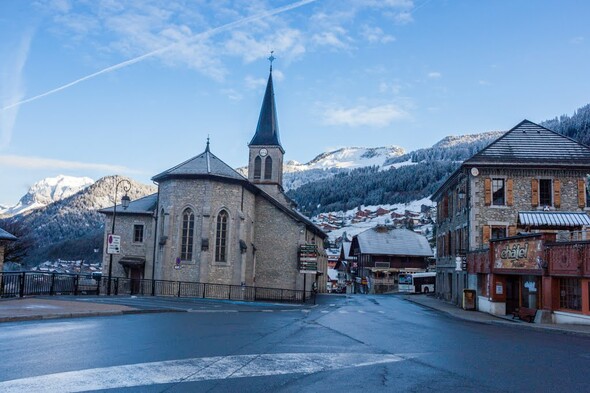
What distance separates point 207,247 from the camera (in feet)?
120

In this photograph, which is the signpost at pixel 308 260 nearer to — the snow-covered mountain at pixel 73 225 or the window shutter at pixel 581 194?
the window shutter at pixel 581 194

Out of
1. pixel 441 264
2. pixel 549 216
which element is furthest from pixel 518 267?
pixel 441 264

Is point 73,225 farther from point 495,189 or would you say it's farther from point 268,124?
point 495,189

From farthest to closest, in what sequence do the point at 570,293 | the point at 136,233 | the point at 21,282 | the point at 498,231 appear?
the point at 136,233 → the point at 498,231 → the point at 21,282 → the point at 570,293

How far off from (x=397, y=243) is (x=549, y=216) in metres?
47.9

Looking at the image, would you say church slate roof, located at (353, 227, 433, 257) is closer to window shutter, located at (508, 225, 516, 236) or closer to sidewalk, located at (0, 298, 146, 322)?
window shutter, located at (508, 225, 516, 236)

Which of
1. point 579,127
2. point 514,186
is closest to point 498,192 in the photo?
point 514,186

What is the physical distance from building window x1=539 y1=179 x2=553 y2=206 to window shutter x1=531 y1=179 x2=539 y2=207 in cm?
36

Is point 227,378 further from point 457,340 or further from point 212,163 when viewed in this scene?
point 212,163

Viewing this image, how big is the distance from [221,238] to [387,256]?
130 ft

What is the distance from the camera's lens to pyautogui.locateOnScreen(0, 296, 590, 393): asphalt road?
7.88 meters

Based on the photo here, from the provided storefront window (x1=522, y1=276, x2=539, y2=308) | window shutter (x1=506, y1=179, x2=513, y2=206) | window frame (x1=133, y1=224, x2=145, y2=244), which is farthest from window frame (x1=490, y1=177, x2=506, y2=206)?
window frame (x1=133, y1=224, x2=145, y2=244)

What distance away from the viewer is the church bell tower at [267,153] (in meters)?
53.6

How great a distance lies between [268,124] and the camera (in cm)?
5441
